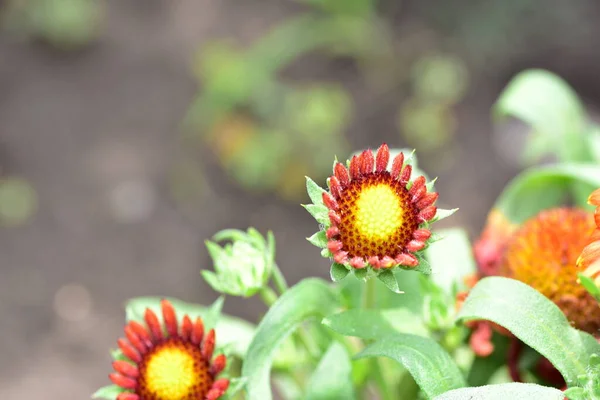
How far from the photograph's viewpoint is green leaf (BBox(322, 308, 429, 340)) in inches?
26.5

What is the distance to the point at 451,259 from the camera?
2.97 feet

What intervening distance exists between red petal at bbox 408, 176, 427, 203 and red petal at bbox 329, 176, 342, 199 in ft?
0.20

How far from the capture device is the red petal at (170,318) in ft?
2.32

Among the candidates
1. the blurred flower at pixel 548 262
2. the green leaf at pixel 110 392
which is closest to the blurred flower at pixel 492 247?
the blurred flower at pixel 548 262

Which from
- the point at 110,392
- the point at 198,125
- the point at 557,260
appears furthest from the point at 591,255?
the point at 198,125

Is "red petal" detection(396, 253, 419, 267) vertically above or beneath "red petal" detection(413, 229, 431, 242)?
beneath

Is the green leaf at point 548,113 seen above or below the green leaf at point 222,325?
above

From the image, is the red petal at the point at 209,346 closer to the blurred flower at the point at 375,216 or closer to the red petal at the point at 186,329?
the red petal at the point at 186,329

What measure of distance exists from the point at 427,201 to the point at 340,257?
0.29ft

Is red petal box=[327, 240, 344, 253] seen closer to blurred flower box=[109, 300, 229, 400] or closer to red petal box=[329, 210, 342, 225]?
red petal box=[329, 210, 342, 225]

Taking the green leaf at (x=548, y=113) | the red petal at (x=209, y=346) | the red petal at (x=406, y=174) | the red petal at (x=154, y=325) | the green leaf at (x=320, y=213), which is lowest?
the red petal at (x=209, y=346)

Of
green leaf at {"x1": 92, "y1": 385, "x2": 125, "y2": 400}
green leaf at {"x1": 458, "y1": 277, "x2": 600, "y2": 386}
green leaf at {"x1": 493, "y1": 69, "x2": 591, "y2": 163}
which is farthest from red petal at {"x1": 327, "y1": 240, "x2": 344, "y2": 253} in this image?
green leaf at {"x1": 493, "y1": 69, "x2": 591, "y2": 163}

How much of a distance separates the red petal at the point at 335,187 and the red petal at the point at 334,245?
1.6 inches

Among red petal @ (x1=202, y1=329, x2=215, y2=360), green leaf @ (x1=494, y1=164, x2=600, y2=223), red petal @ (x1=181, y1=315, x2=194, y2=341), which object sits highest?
green leaf @ (x1=494, y1=164, x2=600, y2=223)
